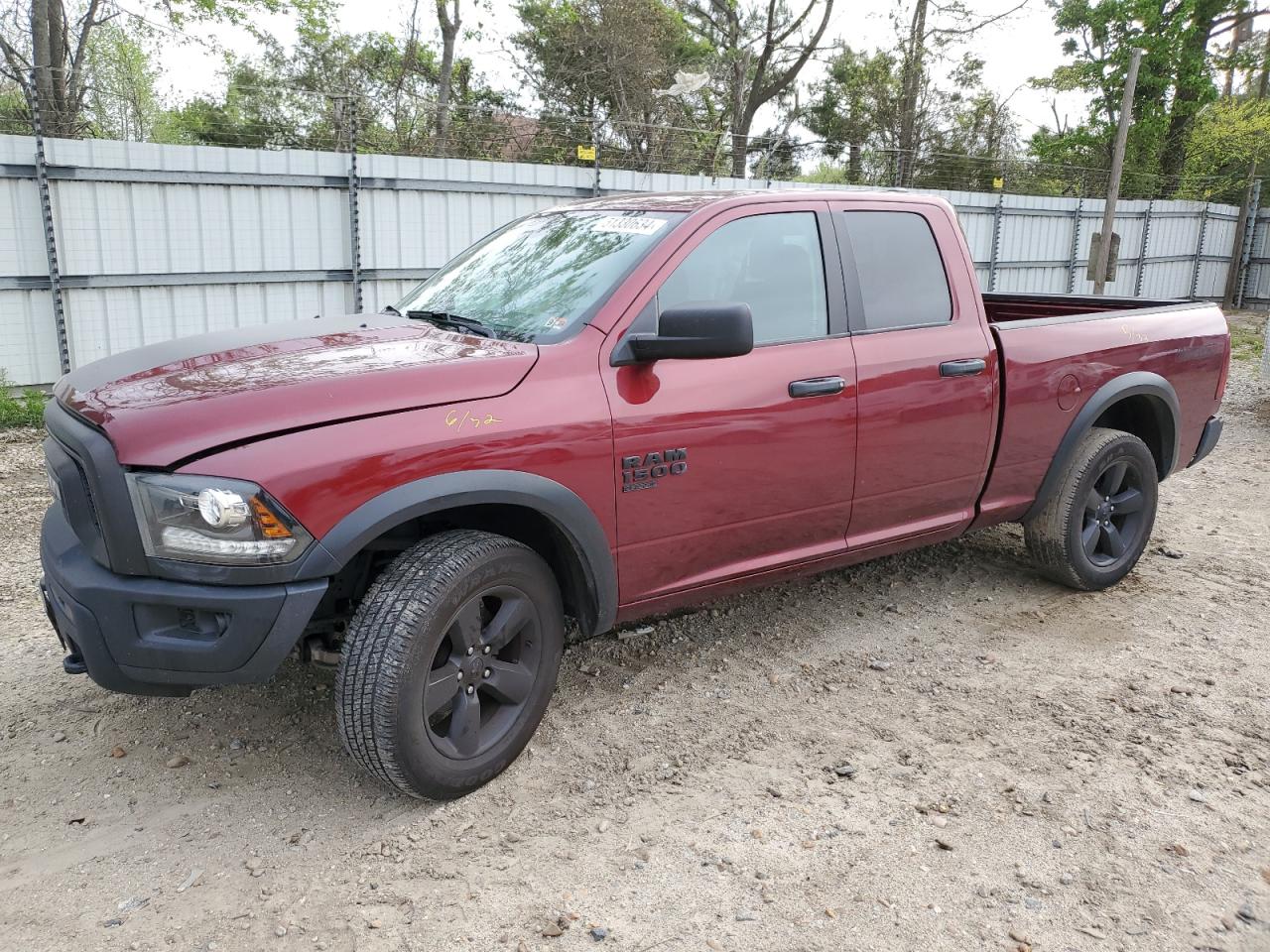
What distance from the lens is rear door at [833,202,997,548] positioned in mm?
3951

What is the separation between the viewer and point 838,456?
12.6ft

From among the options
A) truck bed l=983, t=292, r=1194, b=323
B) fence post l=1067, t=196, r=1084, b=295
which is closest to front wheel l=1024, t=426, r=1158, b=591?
truck bed l=983, t=292, r=1194, b=323

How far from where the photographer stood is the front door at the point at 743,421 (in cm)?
335

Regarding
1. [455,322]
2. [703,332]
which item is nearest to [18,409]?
[455,322]

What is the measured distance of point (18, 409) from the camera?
8.45 metres

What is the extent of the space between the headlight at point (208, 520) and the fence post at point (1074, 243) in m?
17.6

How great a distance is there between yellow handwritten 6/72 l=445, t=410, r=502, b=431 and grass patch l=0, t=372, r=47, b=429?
6.90 meters

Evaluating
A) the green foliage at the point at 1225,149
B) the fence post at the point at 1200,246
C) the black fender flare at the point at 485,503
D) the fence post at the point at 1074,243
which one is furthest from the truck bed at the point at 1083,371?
the green foliage at the point at 1225,149

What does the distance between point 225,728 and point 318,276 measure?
24.4 ft

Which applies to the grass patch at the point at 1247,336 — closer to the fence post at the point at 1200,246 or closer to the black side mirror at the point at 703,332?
the fence post at the point at 1200,246

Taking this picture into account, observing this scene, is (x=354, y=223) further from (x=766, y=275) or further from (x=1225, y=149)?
(x=1225, y=149)

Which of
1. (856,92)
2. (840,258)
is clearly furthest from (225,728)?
(856,92)

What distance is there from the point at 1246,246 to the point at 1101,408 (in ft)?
67.6

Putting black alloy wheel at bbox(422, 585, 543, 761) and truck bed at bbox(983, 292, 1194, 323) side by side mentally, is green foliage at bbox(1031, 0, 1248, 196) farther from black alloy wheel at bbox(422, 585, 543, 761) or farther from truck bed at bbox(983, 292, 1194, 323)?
black alloy wheel at bbox(422, 585, 543, 761)
